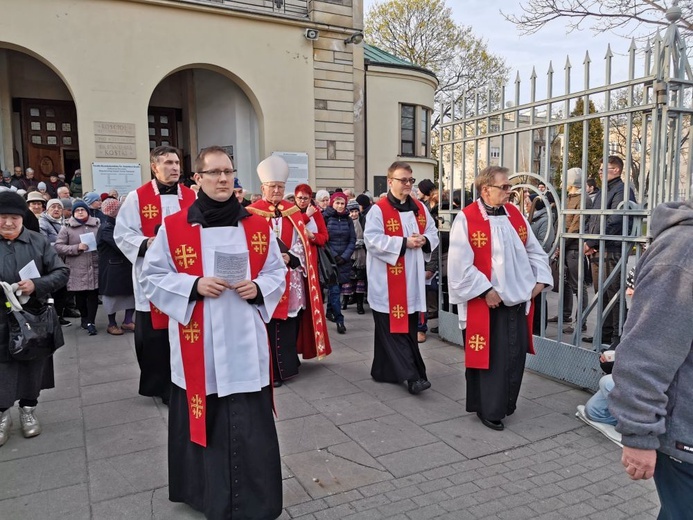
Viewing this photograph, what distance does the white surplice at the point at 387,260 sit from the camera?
5.19 metres

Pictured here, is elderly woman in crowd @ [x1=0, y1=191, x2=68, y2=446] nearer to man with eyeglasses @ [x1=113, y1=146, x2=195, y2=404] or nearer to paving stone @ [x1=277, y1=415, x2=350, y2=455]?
man with eyeglasses @ [x1=113, y1=146, x2=195, y2=404]

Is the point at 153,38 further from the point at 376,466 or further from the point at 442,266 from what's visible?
the point at 376,466

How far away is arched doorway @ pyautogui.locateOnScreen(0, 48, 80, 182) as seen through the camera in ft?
47.8

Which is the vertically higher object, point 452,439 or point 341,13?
point 341,13

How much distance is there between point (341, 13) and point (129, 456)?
592 inches

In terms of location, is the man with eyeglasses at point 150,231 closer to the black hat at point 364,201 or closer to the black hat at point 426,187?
the black hat at point 426,187

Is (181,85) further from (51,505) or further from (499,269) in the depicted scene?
(51,505)

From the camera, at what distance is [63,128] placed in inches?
615

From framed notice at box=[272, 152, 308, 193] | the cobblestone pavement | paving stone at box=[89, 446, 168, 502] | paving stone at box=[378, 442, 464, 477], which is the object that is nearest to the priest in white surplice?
the cobblestone pavement

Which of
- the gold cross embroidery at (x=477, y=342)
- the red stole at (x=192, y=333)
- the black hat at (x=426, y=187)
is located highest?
the black hat at (x=426, y=187)

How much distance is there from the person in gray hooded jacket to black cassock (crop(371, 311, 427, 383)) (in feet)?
10.7

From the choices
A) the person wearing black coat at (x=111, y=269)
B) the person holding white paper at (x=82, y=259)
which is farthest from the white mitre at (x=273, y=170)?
the person holding white paper at (x=82, y=259)

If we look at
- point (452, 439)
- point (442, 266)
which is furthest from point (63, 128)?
point (452, 439)

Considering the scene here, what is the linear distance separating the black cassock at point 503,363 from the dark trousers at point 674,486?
7.61 ft
